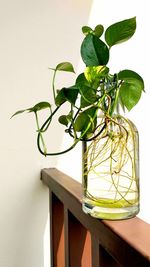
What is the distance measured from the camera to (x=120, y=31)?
25.4 inches

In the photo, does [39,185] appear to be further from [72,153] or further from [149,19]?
[149,19]

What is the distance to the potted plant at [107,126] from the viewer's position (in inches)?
25.7

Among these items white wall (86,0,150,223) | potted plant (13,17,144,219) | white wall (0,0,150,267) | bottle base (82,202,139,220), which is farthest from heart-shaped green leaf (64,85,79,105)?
white wall (86,0,150,223)

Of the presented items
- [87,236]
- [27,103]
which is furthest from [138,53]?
[87,236]

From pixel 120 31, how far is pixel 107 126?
7.9 inches

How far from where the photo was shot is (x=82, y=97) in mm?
661

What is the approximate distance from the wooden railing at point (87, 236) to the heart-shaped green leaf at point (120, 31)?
1.27 feet

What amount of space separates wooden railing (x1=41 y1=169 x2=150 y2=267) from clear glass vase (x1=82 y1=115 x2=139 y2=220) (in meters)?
0.03

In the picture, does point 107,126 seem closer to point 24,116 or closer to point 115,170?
point 115,170

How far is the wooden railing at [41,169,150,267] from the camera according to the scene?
1.81 ft

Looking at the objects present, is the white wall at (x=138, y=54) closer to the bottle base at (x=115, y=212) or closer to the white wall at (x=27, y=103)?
the white wall at (x=27, y=103)

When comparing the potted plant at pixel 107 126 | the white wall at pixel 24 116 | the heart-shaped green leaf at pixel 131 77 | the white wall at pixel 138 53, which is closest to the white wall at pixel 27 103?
the white wall at pixel 24 116

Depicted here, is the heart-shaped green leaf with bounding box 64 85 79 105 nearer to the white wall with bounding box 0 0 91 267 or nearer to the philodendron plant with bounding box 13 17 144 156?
the philodendron plant with bounding box 13 17 144 156

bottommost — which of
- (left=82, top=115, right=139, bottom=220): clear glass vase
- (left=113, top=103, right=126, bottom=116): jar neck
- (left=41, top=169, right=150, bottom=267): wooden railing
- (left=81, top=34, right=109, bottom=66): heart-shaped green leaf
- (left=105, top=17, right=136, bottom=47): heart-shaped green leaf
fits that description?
(left=41, top=169, right=150, bottom=267): wooden railing
